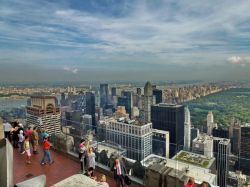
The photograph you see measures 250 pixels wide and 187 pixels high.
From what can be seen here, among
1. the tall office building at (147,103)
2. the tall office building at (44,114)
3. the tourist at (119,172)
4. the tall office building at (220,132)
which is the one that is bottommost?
the tall office building at (220,132)

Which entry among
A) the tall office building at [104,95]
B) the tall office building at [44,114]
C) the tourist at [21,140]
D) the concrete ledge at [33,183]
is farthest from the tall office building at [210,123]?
the concrete ledge at [33,183]

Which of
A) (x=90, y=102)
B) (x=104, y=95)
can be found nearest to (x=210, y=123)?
(x=90, y=102)

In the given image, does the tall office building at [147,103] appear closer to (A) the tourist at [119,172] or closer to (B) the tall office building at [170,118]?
(B) the tall office building at [170,118]

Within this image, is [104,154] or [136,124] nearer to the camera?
[104,154]

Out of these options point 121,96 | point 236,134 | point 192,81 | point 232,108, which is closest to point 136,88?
point 121,96

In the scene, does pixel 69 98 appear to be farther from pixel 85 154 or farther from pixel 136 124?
pixel 85 154

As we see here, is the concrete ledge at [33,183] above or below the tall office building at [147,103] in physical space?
above
